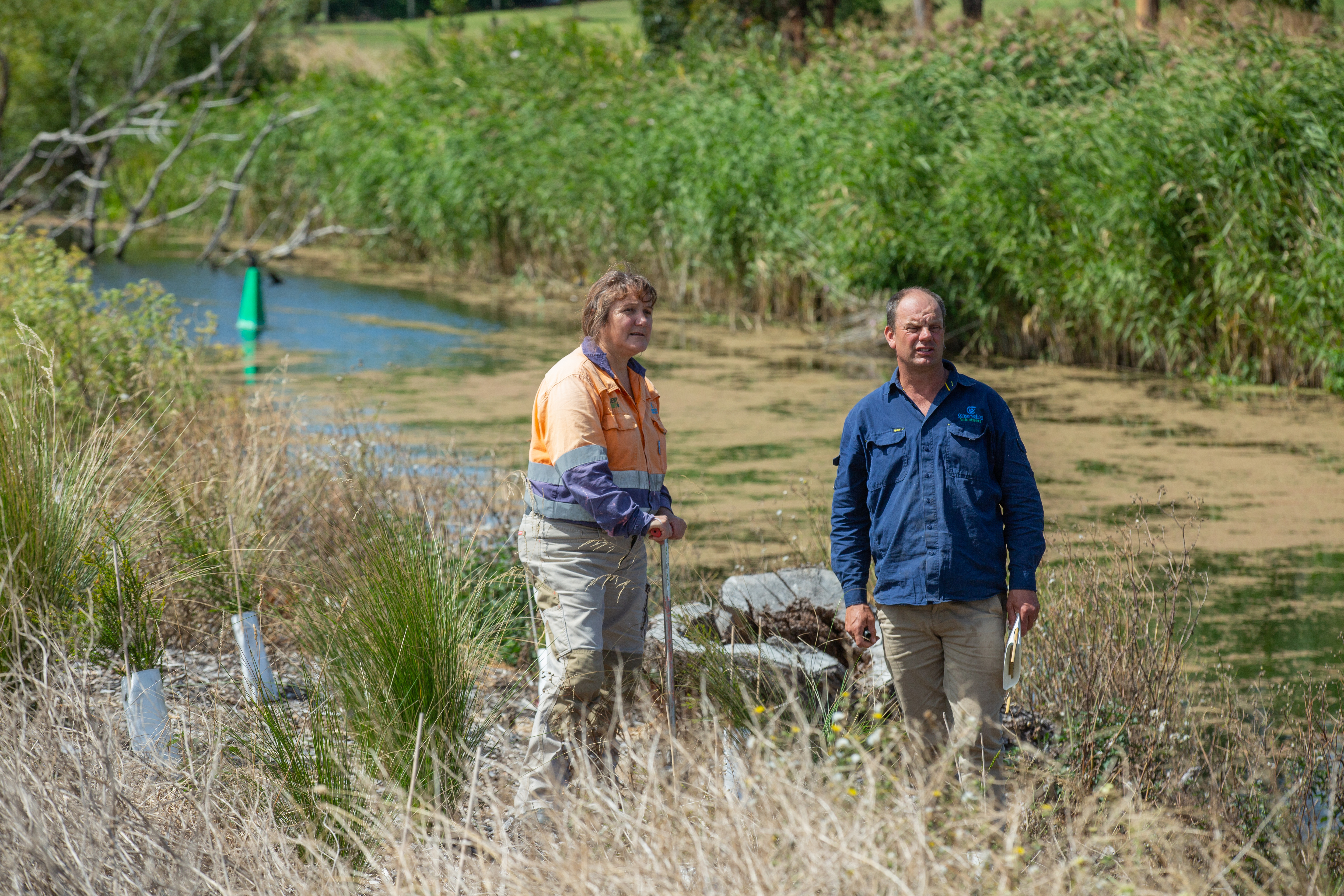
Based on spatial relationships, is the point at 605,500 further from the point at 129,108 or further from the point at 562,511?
the point at 129,108

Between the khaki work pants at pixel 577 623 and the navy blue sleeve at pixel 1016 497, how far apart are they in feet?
3.15

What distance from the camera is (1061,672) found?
4.18 m

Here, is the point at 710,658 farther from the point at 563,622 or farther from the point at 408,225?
the point at 408,225

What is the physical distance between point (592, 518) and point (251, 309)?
471 inches

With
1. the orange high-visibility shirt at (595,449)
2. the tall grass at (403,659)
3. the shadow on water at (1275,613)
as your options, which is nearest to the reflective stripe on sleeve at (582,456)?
the orange high-visibility shirt at (595,449)

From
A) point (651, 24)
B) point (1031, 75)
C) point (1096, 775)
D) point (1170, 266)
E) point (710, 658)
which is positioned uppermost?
point (651, 24)

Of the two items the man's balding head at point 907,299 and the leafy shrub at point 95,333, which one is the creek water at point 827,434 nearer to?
the man's balding head at point 907,299

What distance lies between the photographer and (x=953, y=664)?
3.33m

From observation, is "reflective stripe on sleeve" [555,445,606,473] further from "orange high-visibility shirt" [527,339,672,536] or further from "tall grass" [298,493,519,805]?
"tall grass" [298,493,519,805]

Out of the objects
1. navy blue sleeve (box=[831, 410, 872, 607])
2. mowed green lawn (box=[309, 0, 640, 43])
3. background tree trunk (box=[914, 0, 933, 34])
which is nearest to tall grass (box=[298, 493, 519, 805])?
navy blue sleeve (box=[831, 410, 872, 607])

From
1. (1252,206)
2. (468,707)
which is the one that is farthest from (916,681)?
(1252,206)

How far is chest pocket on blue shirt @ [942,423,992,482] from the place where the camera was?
327cm

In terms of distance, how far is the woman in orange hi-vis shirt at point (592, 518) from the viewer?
3262 millimetres

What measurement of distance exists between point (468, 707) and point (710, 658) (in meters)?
0.70
